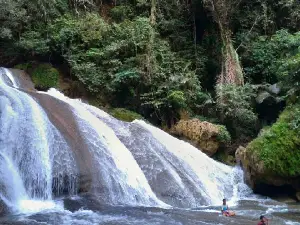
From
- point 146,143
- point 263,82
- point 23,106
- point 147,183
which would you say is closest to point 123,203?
point 147,183

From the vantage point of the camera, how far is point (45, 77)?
762 inches

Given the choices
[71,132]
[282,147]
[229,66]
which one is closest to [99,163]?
[71,132]

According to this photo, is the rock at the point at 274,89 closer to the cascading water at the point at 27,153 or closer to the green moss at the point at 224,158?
the green moss at the point at 224,158

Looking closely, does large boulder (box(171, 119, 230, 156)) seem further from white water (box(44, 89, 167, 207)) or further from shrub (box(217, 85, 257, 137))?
white water (box(44, 89, 167, 207))

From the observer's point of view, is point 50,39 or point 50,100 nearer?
point 50,100

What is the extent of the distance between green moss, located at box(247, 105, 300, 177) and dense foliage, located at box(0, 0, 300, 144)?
8.25 feet

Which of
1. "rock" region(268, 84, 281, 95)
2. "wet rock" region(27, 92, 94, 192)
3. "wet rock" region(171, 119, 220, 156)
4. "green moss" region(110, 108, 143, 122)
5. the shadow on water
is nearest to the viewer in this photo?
the shadow on water

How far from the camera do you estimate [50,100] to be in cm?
1577

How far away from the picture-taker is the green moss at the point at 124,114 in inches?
719

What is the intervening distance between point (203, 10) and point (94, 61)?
6608mm

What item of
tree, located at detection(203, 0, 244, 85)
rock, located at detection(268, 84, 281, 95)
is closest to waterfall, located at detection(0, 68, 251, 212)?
rock, located at detection(268, 84, 281, 95)

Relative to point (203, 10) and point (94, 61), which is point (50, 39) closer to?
point (94, 61)

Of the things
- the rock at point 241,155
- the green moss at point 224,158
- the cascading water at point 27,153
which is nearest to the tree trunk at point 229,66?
the green moss at point 224,158

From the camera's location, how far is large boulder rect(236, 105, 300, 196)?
13.9 meters
